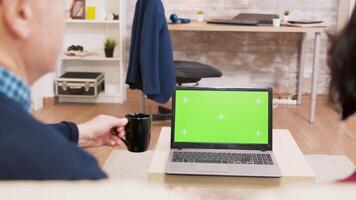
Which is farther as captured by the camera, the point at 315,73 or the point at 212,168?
the point at 315,73

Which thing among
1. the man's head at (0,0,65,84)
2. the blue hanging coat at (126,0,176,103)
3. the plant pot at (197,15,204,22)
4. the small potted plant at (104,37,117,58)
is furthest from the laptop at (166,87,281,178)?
the small potted plant at (104,37,117,58)

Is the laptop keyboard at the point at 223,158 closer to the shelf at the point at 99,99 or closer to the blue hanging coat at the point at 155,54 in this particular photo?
the blue hanging coat at the point at 155,54

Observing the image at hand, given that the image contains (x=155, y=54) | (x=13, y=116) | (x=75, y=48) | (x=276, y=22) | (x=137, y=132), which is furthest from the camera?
(x=75, y=48)

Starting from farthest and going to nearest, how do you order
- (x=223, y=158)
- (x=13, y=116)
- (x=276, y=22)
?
(x=276, y=22) → (x=223, y=158) → (x=13, y=116)

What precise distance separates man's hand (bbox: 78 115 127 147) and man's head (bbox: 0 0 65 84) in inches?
24.7

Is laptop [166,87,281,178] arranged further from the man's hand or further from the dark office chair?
the dark office chair

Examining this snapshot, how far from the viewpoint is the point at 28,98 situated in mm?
663

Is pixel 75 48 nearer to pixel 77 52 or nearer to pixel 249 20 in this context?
pixel 77 52

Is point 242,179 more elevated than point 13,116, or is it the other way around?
point 13,116

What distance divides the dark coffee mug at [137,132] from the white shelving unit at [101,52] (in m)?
2.97

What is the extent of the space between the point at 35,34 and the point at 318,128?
11.5ft

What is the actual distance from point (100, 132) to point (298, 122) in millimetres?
2957

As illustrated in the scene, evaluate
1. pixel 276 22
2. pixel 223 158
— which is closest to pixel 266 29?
pixel 276 22

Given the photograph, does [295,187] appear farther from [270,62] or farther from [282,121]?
[270,62]
